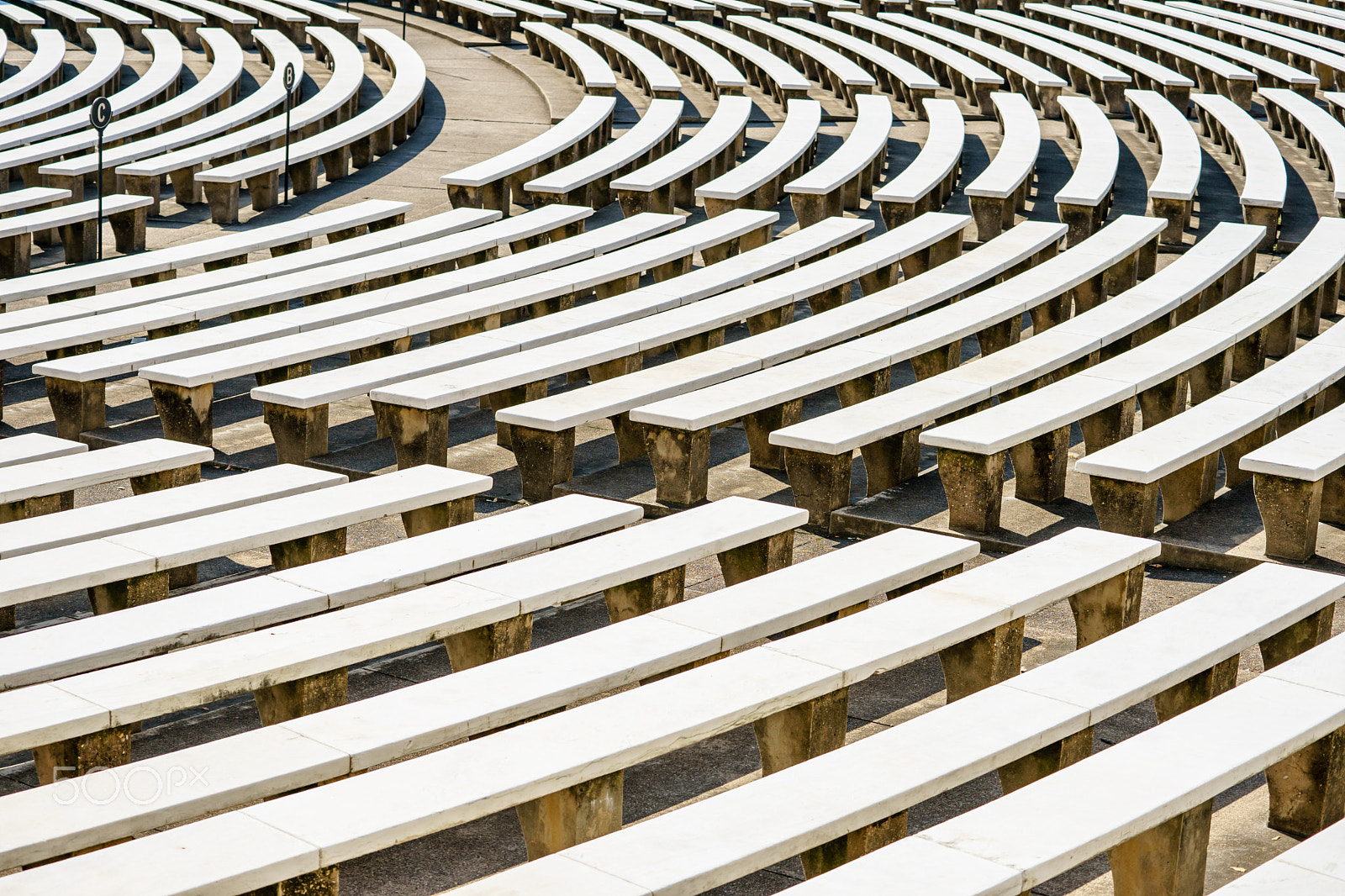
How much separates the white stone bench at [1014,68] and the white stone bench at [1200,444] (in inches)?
442

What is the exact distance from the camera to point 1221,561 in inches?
275

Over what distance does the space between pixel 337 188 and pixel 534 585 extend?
10.5 metres

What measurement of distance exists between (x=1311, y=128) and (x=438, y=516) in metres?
12.1

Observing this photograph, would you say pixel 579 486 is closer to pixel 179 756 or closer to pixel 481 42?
pixel 179 756

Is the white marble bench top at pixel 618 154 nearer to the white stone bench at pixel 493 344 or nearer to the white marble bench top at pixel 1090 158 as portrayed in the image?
the white stone bench at pixel 493 344

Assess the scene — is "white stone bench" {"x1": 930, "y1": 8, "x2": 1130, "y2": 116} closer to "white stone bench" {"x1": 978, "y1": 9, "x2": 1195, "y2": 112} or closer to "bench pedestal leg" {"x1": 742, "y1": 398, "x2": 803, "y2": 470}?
"white stone bench" {"x1": 978, "y1": 9, "x2": 1195, "y2": 112}

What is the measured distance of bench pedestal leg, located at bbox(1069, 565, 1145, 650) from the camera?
588cm

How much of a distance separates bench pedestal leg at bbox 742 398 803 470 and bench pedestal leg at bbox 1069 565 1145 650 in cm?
237

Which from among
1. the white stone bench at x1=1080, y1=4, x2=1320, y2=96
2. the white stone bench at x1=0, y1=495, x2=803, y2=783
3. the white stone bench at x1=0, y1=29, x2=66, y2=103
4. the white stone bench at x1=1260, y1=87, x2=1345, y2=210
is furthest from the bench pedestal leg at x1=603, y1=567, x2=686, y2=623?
the white stone bench at x1=1080, y1=4, x2=1320, y2=96

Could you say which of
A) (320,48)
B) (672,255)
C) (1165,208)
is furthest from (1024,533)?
(320,48)

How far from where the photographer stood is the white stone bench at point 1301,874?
3666mm

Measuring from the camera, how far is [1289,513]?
6848mm

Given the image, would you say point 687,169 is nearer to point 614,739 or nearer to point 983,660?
point 983,660

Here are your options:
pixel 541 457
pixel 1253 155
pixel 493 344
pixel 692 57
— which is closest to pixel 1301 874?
pixel 541 457
